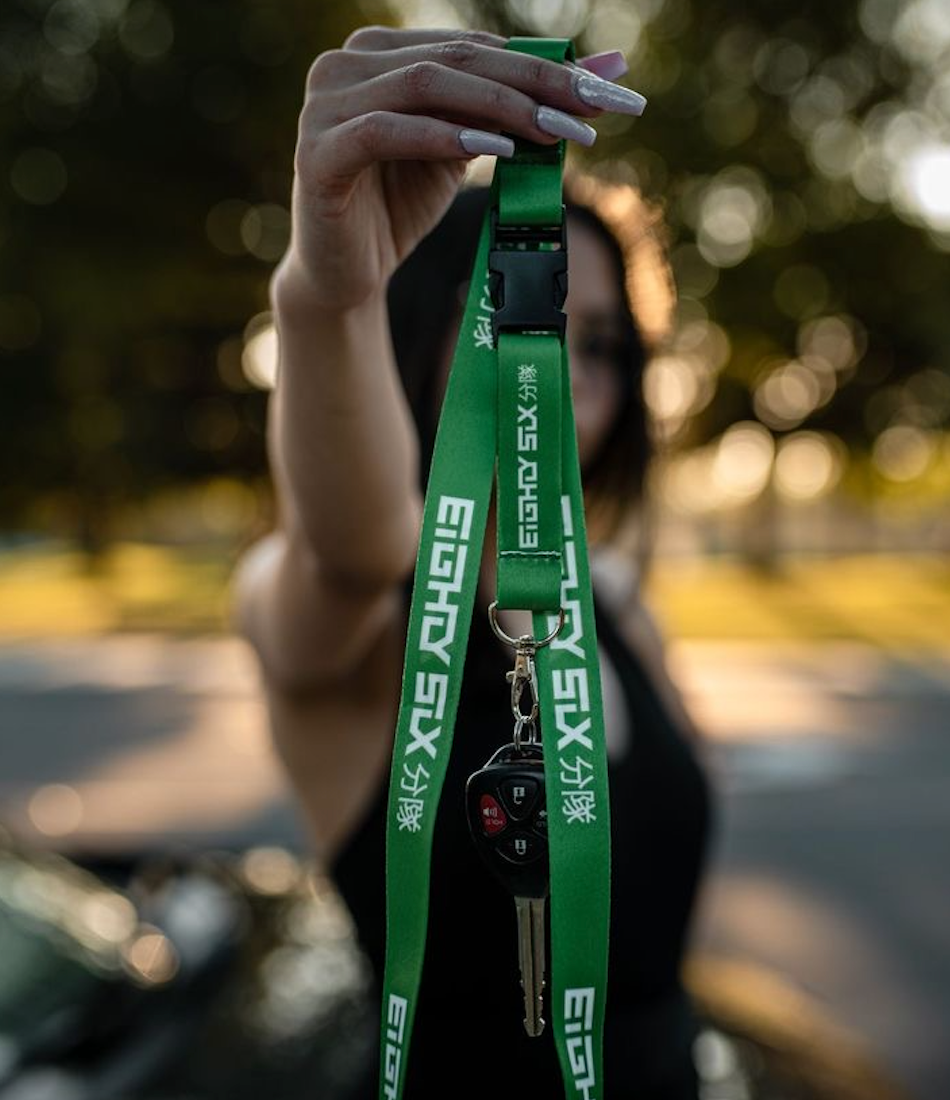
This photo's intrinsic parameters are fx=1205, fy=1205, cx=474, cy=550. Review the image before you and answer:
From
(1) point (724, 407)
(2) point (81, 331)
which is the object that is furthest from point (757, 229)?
(2) point (81, 331)

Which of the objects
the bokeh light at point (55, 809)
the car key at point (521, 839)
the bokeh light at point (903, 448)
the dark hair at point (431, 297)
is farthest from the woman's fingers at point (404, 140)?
the bokeh light at point (903, 448)

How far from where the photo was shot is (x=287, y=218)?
14203 millimetres

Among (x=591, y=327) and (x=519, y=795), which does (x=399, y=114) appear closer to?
(x=519, y=795)

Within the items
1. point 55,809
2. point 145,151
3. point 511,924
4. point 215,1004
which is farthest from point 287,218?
point 511,924

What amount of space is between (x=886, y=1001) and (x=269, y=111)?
1202 cm

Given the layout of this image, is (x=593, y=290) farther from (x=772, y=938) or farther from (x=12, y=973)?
(x=772, y=938)

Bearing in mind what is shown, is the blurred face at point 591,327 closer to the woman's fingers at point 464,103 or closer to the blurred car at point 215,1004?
the woman's fingers at point 464,103

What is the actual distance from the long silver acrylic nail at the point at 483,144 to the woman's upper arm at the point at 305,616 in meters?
0.58

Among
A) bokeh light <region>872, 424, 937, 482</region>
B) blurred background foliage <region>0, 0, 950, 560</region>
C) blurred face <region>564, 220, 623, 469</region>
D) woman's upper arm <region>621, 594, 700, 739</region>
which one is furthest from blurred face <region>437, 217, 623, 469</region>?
bokeh light <region>872, 424, 937, 482</region>

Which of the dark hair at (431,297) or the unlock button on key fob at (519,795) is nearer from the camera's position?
the unlock button on key fob at (519,795)

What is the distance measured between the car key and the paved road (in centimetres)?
124

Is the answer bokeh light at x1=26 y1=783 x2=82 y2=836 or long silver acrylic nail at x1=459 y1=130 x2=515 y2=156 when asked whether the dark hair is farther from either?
bokeh light at x1=26 y1=783 x2=82 y2=836

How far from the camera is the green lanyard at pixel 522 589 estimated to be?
2.48 feet

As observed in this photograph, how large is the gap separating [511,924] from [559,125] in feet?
3.06
